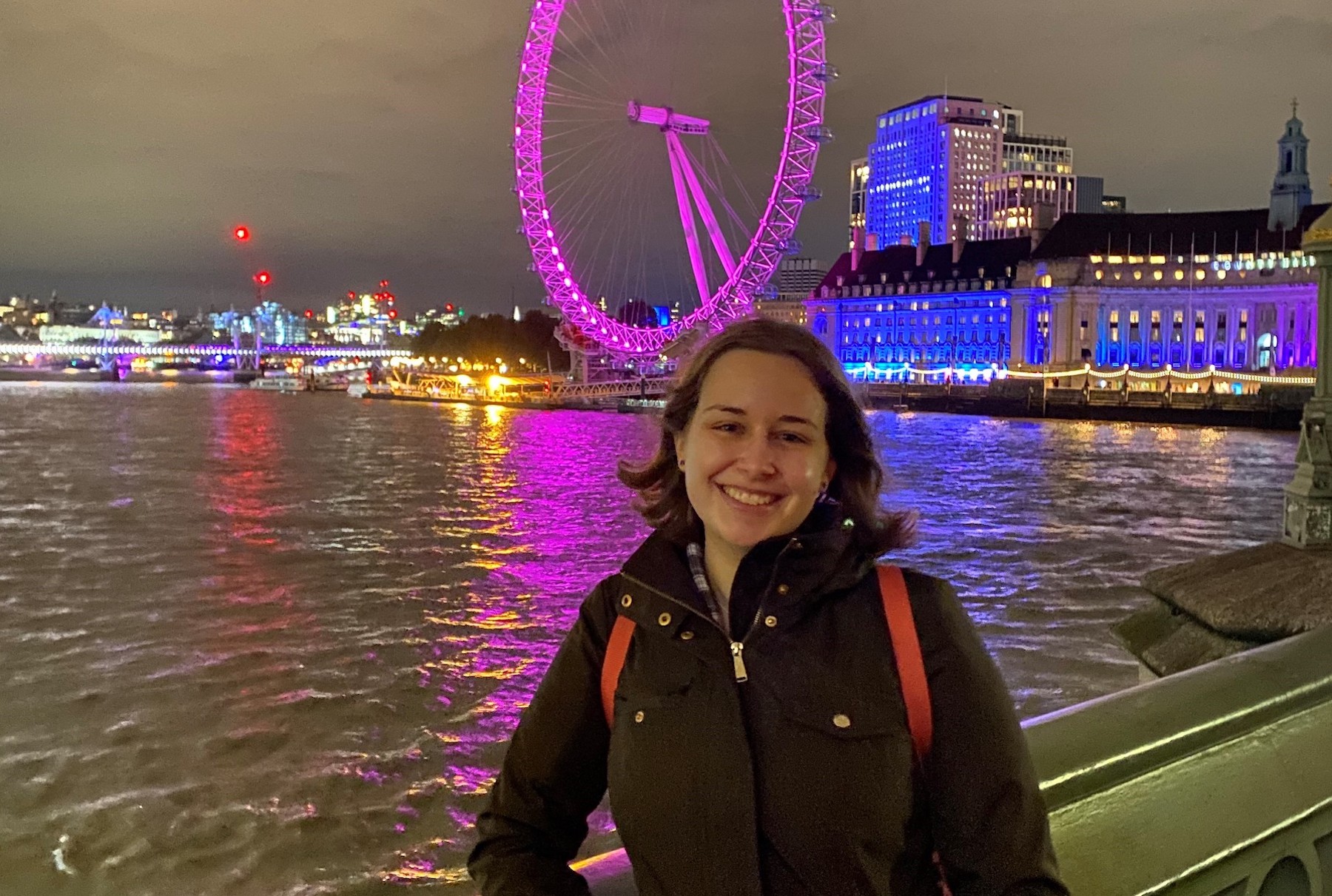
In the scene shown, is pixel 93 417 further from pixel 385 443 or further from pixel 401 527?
pixel 401 527

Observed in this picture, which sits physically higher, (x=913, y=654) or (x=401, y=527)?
(x=913, y=654)

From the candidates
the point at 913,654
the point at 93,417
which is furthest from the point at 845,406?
the point at 93,417

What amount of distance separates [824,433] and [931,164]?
125 metres

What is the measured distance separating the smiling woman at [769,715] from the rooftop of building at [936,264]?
78.3 m

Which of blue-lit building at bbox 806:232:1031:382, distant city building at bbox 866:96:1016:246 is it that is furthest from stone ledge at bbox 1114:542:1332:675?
distant city building at bbox 866:96:1016:246

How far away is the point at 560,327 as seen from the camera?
2798 inches

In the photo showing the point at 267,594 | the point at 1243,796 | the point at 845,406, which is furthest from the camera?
the point at 267,594

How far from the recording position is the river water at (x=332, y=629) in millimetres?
4387

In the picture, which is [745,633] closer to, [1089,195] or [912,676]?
[912,676]

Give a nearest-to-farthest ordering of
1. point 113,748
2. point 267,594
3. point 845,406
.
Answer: point 845,406, point 113,748, point 267,594

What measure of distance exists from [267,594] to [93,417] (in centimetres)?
3884

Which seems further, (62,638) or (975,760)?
(62,638)

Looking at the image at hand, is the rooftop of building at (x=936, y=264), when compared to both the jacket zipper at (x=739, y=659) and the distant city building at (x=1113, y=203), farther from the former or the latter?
the jacket zipper at (x=739, y=659)

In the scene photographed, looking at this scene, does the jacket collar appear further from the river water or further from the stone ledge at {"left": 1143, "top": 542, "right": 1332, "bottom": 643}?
the stone ledge at {"left": 1143, "top": 542, "right": 1332, "bottom": 643}
